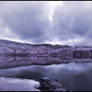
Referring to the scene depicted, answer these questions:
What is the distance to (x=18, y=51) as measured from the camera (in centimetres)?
11862

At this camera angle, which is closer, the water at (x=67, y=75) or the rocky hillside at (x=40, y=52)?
the water at (x=67, y=75)

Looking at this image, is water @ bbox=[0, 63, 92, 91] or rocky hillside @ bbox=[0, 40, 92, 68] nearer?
water @ bbox=[0, 63, 92, 91]

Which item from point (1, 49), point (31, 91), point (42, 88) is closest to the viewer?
point (31, 91)

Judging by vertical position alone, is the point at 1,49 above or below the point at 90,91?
above

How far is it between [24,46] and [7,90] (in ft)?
352

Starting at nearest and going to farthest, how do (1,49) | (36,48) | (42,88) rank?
(42,88)
(1,49)
(36,48)

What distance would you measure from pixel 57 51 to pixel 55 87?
376ft

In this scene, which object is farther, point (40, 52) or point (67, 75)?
point (40, 52)

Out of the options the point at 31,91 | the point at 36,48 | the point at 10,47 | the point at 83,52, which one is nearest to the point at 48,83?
the point at 31,91

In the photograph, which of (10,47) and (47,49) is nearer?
(10,47)

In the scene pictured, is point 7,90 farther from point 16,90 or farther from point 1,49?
point 1,49

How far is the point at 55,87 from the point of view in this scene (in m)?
19.3

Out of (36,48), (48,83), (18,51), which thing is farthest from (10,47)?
(48,83)

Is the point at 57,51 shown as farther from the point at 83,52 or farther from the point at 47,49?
the point at 83,52
